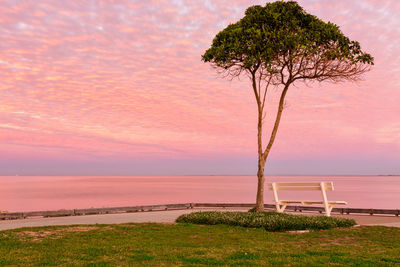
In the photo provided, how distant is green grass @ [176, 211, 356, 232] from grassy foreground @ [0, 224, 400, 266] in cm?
52

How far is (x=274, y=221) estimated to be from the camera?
12.8m

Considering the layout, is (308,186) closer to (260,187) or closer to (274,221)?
(274,221)

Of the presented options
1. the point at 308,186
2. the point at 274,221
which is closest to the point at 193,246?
the point at 274,221

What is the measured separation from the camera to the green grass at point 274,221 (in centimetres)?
1255

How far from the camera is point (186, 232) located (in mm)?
12055

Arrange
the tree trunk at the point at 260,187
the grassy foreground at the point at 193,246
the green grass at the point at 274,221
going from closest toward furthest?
the grassy foreground at the point at 193,246
the green grass at the point at 274,221
the tree trunk at the point at 260,187

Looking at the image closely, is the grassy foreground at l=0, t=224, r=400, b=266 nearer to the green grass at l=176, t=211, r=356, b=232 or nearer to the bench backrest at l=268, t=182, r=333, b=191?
the green grass at l=176, t=211, r=356, b=232

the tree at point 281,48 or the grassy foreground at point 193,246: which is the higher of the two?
the tree at point 281,48

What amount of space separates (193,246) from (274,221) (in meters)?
4.24

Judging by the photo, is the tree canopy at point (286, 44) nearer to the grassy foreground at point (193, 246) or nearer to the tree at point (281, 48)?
the tree at point (281, 48)

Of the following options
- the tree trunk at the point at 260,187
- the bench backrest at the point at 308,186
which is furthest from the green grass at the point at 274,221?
the tree trunk at the point at 260,187

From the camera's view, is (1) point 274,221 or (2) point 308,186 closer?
(1) point 274,221

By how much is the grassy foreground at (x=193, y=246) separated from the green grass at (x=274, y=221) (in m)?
0.52

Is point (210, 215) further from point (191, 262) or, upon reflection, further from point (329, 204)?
point (191, 262)
